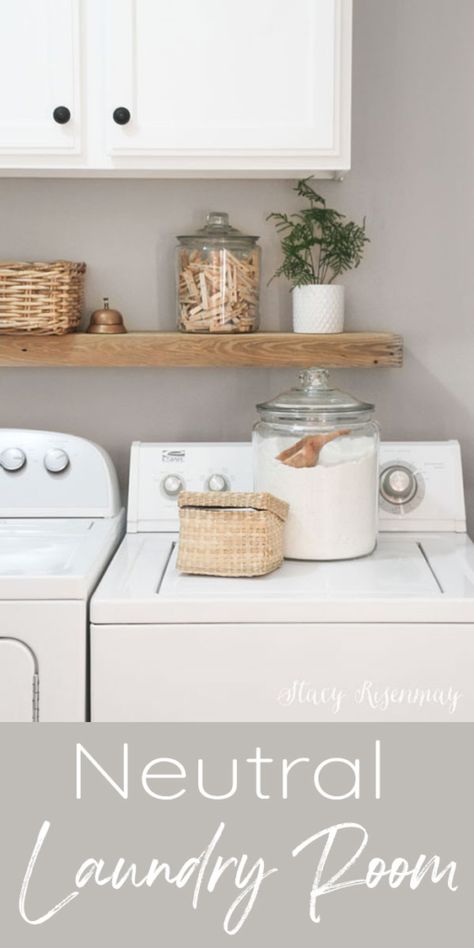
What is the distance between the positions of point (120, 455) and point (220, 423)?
24 centimetres

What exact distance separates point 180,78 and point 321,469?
78cm

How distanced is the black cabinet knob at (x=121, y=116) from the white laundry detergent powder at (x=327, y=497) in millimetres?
659

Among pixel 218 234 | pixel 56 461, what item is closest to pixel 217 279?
pixel 218 234

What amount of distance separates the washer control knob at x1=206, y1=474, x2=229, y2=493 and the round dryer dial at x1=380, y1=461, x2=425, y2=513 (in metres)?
0.32

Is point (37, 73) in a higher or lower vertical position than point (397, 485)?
higher

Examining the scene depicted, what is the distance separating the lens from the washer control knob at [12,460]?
255cm

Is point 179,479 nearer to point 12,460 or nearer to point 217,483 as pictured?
point 217,483

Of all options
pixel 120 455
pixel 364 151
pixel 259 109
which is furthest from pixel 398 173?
pixel 120 455

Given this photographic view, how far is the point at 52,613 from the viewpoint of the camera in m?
1.97

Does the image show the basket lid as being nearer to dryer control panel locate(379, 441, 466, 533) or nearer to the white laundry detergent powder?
the white laundry detergent powder

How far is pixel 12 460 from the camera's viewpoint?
2.55m

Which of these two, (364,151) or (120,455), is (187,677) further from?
(364,151)
